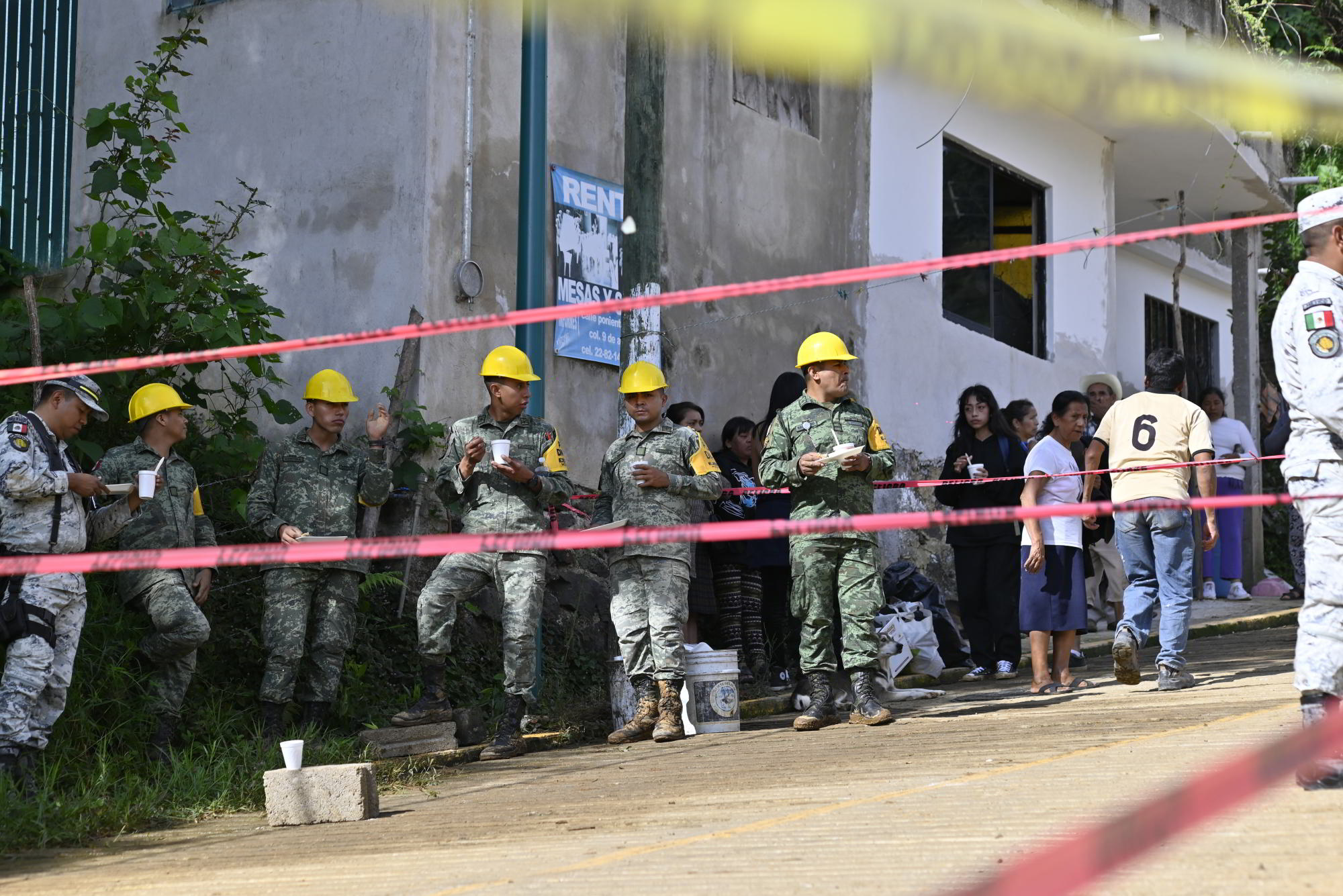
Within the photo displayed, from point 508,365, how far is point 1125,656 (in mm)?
3731

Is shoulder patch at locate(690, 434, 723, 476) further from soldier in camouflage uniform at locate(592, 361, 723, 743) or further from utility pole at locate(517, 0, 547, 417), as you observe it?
utility pole at locate(517, 0, 547, 417)

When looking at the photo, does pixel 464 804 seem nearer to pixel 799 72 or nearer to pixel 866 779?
pixel 866 779

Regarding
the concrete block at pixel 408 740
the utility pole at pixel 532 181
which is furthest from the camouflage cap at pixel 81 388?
the utility pole at pixel 532 181

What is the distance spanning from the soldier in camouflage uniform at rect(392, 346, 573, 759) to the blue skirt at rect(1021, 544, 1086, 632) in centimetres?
281

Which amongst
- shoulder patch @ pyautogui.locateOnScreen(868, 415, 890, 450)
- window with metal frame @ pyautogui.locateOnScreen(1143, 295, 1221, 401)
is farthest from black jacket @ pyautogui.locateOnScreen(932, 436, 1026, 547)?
window with metal frame @ pyautogui.locateOnScreen(1143, 295, 1221, 401)

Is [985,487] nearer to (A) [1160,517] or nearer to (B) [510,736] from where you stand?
(A) [1160,517]

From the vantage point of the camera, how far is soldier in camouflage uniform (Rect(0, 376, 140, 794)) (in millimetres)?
6809

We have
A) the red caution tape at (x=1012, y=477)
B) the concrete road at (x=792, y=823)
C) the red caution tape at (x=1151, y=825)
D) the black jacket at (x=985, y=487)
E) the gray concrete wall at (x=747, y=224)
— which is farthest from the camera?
the gray concrete wall at (x=747, y=224)

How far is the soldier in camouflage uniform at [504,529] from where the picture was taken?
8328mm

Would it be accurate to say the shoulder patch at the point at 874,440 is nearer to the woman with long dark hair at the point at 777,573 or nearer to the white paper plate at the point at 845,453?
the white paper plate at the point at 845,453

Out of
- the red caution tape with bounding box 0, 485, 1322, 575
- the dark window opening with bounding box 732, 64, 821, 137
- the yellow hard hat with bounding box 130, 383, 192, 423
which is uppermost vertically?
the dark window opening with bounding box 732, 64, 821, 137

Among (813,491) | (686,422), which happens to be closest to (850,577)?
(813,491)

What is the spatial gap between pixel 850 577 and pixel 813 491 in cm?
50

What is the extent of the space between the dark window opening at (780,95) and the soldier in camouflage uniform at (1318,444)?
7.69 metres
